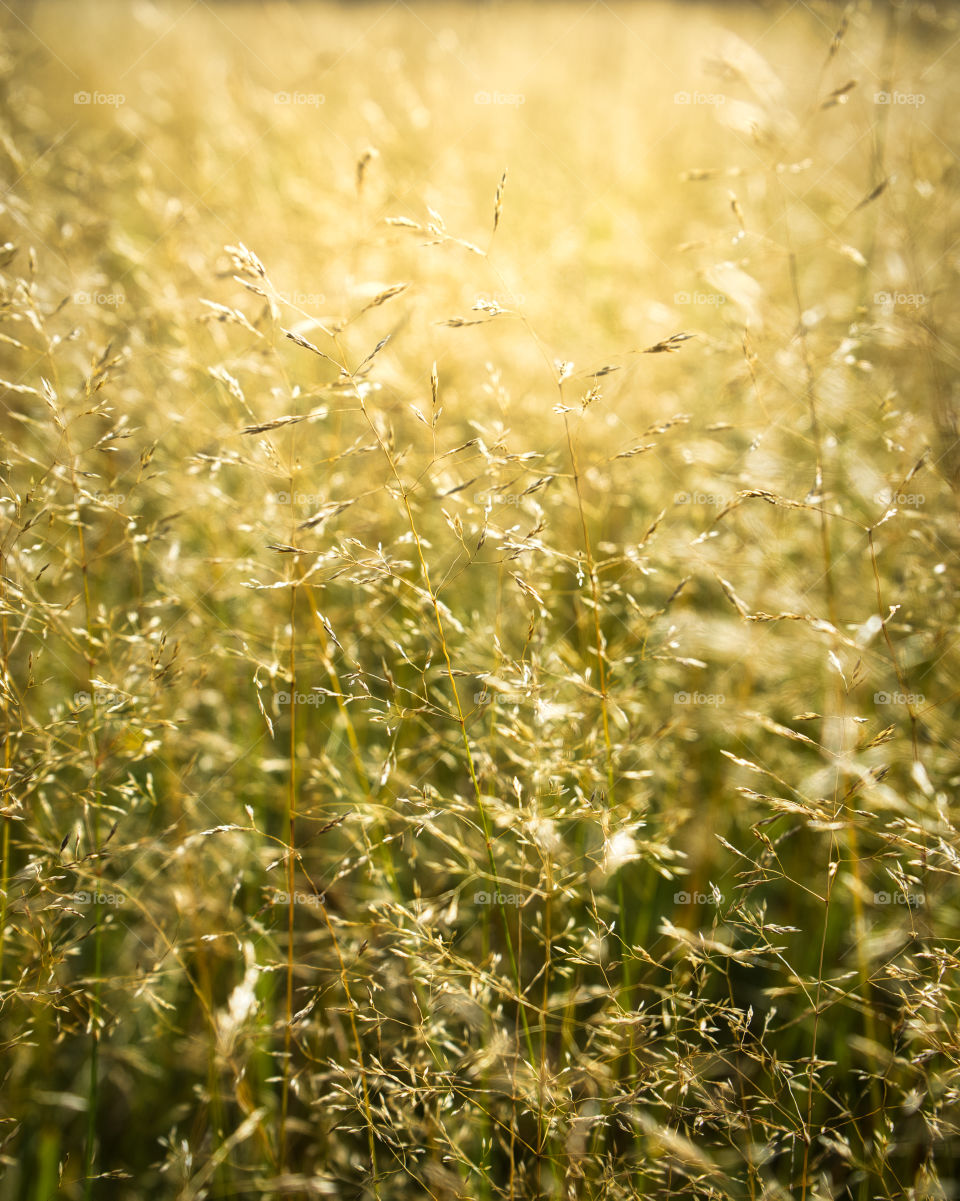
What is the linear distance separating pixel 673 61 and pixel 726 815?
6199 millimetres

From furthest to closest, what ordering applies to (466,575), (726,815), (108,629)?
(466,575) → (726,815) → (108,629)

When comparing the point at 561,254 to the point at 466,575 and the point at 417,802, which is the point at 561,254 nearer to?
the point at 466,575

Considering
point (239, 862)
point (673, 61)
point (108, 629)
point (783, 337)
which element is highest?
point (673, 61)

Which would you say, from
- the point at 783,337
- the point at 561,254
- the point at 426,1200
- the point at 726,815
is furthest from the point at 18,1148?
the point at 561,254

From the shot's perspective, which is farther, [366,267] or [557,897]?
[366,267]

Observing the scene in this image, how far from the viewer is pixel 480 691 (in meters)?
1.68

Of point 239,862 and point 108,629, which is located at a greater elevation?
point 108,629

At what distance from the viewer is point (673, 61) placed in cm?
552

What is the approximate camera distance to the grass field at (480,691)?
1.07m

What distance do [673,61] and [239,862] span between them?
21.8ft

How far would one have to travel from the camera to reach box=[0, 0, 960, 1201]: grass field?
1.07 m

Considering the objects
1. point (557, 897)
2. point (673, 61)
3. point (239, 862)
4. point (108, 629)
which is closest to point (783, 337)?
point (557, 897)

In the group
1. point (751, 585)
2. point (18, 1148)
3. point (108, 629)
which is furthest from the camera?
point (751, 585)

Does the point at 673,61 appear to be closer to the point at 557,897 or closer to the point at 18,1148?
the point at 557,897
